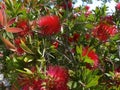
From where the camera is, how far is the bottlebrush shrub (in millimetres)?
2066

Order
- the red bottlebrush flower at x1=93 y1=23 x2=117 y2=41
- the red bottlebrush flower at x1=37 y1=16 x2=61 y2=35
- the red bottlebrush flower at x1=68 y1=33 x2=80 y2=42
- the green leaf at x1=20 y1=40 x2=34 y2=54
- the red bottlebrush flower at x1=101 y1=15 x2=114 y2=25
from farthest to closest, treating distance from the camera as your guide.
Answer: the red bottlebrush flower at x1=101 y1=15 x2=114 y2=25 < the red bottlebrush flower at x1=68 y1=33 x2=80 y2=42 < the red bottlebrush flower at x1=93 y1=23 x2=117 y2=41 < the red bottlebrush flower at x1=37 y1=16 x2=61 y2=35 < the green leaf at x1=20 y1=40 x2=34 y2=54

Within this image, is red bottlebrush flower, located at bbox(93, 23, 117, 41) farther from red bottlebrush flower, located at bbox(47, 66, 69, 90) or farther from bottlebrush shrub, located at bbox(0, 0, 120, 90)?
red bottlebrush flower, located at bbox(47, 66, 69, 90)

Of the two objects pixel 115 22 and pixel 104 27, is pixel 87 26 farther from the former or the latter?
pixel 115 22

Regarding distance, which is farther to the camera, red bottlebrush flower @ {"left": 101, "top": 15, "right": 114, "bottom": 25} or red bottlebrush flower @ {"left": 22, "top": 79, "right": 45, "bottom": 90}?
red bottlebrush flower @ {"left": 101, "top": 15, "right": 114, "bottom": 25}

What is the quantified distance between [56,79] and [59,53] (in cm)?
50

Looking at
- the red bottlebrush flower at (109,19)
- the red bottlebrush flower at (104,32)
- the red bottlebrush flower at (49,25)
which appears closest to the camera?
the red bottlebrush flower at (49,25)

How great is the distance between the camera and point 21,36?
8.59 ft

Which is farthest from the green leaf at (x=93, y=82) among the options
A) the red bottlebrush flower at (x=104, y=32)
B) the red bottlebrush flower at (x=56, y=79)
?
the red bottlebrush flower at (x=104, y=32)

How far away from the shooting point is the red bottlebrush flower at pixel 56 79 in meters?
2.05

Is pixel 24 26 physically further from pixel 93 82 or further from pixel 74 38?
pixel 93 82

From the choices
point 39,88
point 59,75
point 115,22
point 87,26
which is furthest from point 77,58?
point 115,22

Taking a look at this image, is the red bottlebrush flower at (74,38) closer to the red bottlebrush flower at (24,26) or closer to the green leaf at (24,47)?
the red bottlebrush flower at (24,26)

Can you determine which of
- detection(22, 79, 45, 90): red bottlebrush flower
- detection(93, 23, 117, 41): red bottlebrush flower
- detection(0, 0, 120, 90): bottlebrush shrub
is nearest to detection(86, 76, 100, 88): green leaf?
detection(0, 0, 120, 90): bottlebrush shrub

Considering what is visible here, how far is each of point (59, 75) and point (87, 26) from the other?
0.81 m
